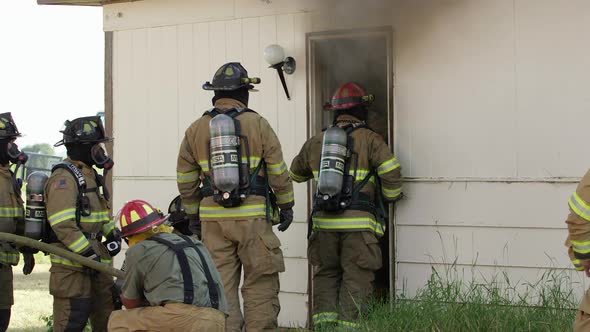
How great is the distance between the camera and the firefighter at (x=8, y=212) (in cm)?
683

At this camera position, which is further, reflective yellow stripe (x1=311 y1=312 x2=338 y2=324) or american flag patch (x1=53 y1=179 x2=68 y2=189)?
reflective yellow stripe (x1=311 y1=312 x2=338 y2=324)

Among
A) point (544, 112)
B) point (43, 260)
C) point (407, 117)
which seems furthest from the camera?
point (43, 260)

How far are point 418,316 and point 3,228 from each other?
3502mm

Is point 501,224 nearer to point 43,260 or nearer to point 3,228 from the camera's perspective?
point 3,228

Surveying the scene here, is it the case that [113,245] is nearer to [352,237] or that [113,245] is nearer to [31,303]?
[352,237]

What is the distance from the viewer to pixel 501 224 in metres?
6.41

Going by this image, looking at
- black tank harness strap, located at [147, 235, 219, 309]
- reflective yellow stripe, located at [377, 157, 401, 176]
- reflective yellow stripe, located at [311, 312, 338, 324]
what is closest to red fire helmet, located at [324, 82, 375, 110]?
reflective yellow stripe, located at [377, 157, 401, 176]

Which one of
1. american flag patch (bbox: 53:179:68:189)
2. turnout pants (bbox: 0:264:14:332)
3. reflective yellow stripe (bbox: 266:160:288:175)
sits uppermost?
reflective yellow stripe (bbox: 266:160:288:175)

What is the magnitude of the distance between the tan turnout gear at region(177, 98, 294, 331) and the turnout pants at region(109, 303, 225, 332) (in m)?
1.31

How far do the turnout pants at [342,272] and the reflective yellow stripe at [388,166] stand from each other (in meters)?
0.52

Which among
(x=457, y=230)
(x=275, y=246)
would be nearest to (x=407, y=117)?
(x=457, y=230)

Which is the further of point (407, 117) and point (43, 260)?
point (43, 260)

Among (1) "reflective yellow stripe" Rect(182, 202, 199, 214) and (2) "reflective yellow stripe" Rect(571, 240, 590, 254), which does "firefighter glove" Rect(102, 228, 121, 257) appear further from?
(2) "reflective yellow stripe" Rect(571, 240, 590, 254)

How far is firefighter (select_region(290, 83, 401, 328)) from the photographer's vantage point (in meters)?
6.50
